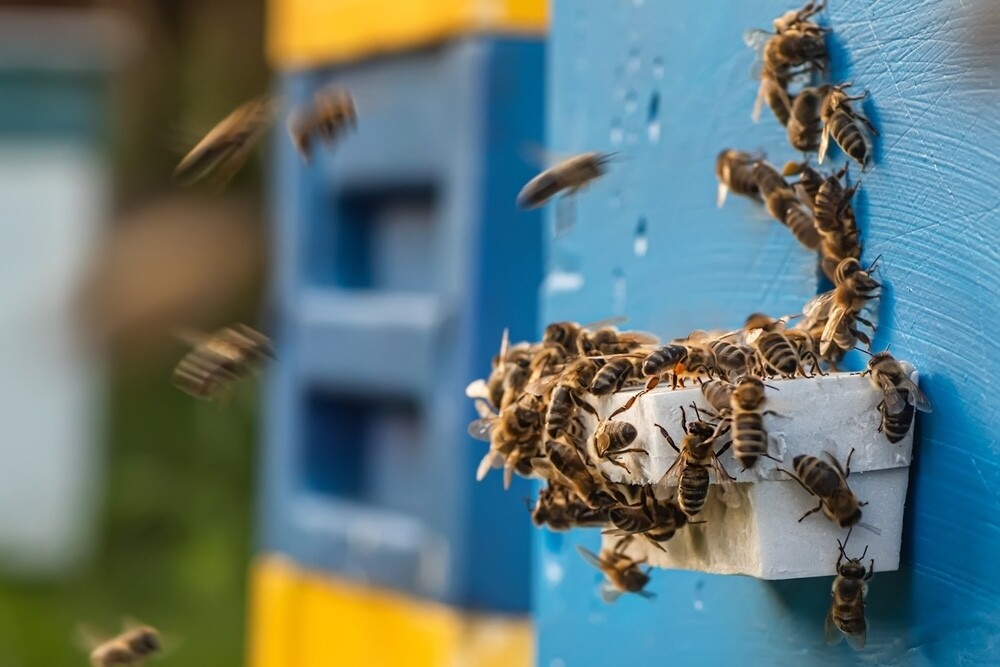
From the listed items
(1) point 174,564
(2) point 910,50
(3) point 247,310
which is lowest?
(1) point 174,564

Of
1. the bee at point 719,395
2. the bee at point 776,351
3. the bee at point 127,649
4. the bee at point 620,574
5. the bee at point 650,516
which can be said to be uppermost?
the bee at point 776,351

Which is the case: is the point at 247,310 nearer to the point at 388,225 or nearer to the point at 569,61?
the point at 388,225

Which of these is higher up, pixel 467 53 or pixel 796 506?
pixel 467 53

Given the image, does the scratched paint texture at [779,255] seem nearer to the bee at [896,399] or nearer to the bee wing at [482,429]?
the bee at [896,399]

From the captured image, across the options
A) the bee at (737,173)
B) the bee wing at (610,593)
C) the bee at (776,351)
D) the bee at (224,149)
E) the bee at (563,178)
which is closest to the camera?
the bee at (776,351)

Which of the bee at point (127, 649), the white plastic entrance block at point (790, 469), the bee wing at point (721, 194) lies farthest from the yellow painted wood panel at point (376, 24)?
the white plastic entrance block at point (790, 469)

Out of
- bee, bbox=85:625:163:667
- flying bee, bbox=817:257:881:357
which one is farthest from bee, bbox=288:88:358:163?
flying bee, bbox=817:257:881:357

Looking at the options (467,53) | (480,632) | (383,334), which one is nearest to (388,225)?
(383,334)
